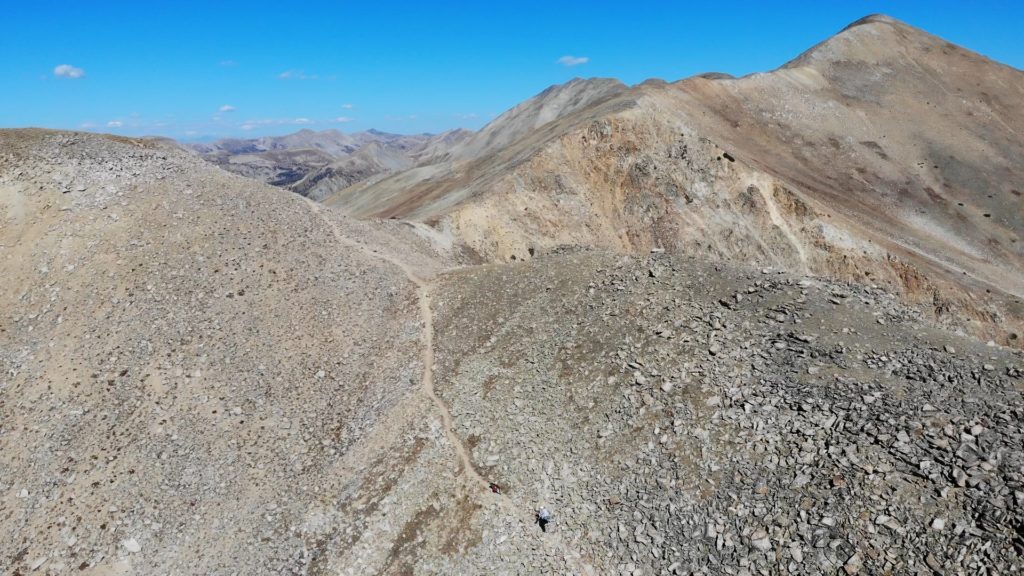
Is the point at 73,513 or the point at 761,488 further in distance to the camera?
the point at 73,513

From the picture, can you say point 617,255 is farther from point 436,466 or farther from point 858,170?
point 858,170

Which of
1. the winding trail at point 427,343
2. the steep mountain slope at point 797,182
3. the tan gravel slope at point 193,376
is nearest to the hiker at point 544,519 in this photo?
the winding trail at point 427,343

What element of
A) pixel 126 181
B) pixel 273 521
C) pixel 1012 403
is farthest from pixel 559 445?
pixel 126 181

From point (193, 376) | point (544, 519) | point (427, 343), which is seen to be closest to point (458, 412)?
point (427, 343)

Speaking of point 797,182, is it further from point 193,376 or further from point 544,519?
point 193,376

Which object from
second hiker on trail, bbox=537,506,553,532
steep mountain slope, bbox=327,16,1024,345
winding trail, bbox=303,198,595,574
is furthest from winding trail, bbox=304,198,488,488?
steep mountain slope, bbox=327,16,1024,345
